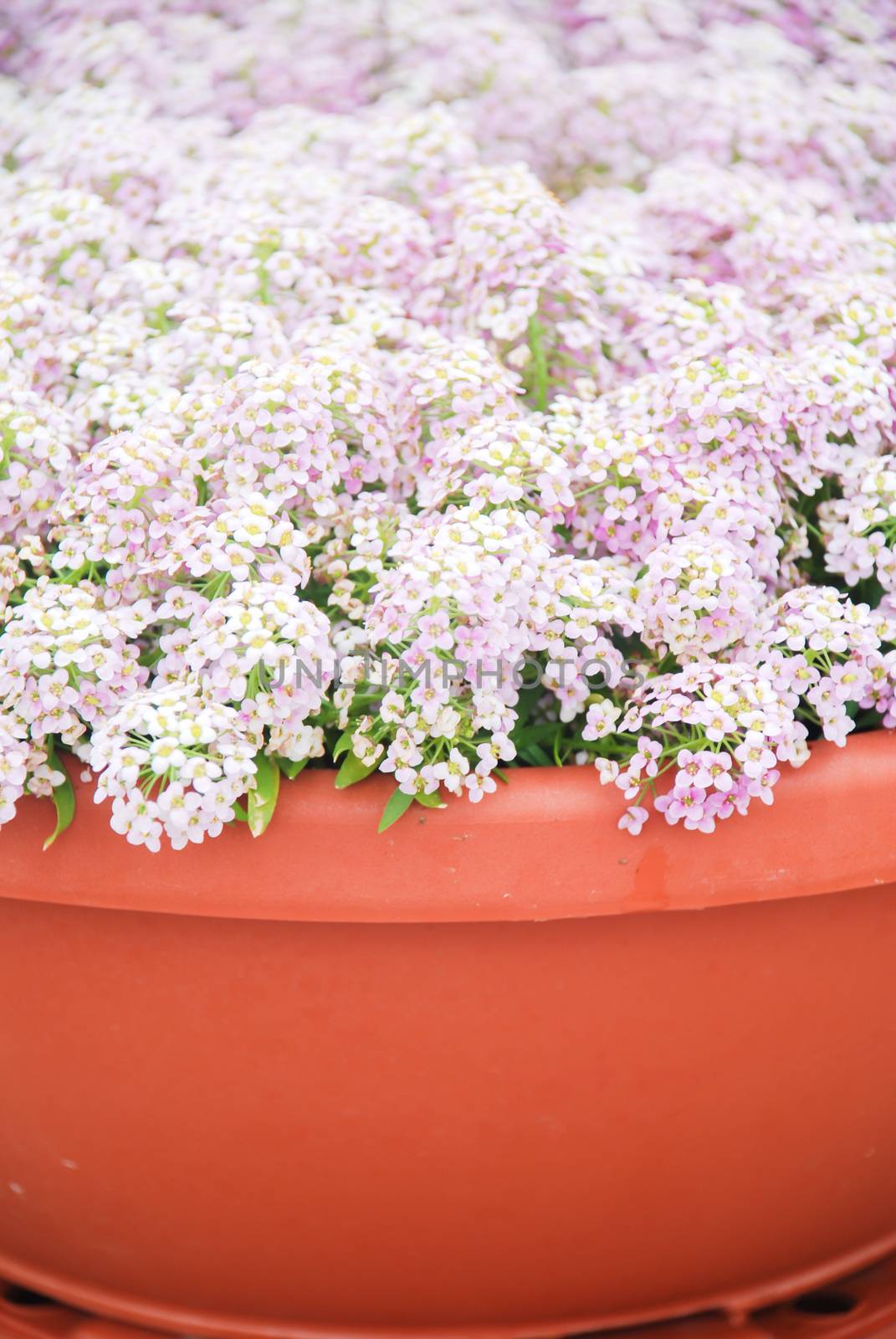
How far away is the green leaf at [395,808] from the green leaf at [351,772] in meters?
0.03

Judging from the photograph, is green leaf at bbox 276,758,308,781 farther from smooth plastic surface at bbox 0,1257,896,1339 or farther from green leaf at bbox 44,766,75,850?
smooth plastic surface at bbox 0,1257,896,1339

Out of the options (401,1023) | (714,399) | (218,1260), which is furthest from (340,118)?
(218,1260)

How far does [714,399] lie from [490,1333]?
799mm

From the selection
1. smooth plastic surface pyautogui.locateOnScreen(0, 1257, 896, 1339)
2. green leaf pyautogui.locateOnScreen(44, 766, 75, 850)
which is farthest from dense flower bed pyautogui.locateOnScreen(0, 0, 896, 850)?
smooth plastic surface pyautogui.locateOnScreen(0, 1257, 896, 1339)

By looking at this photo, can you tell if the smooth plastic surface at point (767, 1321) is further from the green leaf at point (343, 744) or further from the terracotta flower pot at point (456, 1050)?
the green leaf at point (343, 744)

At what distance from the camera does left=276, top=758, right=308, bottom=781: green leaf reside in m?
0.90

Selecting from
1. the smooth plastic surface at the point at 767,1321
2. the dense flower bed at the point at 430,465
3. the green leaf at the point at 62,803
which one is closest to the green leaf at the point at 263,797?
the dense flower bed at the point at 430,465

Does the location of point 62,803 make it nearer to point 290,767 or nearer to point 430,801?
point 290,767

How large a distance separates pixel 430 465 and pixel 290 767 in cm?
32

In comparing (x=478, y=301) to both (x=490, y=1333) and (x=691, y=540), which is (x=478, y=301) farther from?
(x=490, y=1333)

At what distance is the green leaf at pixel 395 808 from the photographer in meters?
0.86

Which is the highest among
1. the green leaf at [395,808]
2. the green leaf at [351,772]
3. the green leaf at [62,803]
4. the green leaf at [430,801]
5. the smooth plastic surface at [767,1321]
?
the green leaf at [62,803]

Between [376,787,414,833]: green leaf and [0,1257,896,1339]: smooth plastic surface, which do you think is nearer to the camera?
[376,787,414,833]: green leaf

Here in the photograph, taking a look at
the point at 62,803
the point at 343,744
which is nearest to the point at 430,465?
the point at 343,744
